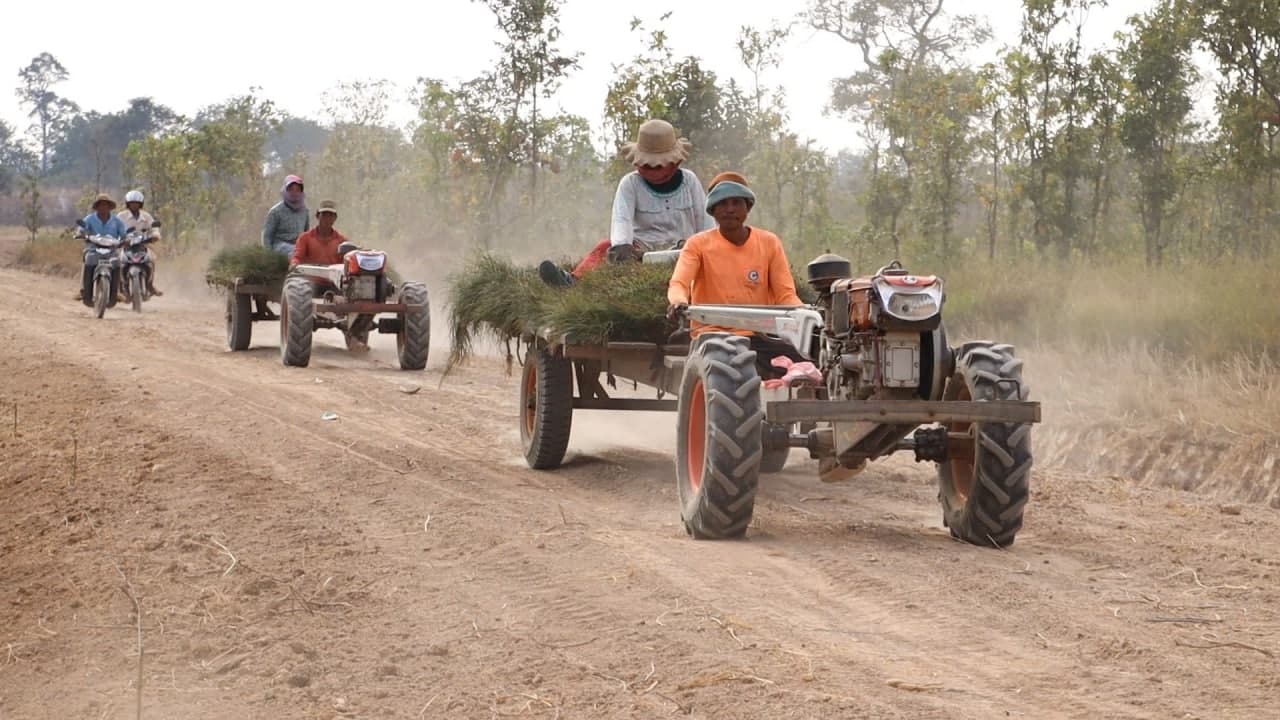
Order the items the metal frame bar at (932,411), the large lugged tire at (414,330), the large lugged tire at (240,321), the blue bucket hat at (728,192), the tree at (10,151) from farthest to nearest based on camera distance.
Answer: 1. the tree at (10,151)
2. the large lugged tire at (240,321)
3. the large lugged tire at (414,330)
4. the blue bucket hat at (728,192)
5. the metal frame bar at (932,411)

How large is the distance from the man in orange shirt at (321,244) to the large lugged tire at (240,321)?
2.48 feet

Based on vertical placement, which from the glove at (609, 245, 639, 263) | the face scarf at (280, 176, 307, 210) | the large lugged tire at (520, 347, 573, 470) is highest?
the face scarf at (280, 176, 307, 210)

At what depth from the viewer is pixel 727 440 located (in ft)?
20.6

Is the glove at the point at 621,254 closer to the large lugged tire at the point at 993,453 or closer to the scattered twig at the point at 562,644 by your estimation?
the large lugged tire at the point at 993,453

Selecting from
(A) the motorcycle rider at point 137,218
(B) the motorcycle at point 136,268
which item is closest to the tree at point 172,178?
(B) the motorcycle at point 136,268

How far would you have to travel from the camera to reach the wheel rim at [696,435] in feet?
22.7

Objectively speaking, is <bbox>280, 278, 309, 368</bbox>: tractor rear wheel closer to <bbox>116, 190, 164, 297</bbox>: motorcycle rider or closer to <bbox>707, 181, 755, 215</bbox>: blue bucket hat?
<bbox>116, 190, 164, 297</bbox>: motorcycle rider

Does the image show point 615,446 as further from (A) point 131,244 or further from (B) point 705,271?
(A) point 131,244

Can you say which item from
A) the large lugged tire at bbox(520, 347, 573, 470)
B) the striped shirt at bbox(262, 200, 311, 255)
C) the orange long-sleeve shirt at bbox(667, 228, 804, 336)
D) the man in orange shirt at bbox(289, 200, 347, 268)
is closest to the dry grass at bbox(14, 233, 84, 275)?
the striped shirt at bbox(262, 200, 311, 255)

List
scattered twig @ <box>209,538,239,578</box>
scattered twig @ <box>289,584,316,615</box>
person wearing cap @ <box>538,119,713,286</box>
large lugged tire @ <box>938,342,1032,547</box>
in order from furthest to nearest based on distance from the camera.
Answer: person wearing cap @ <box>538,119,713,286</box> → large lugged tire @ <box>938,342,1032,547</box> → scattered twig @ <box>209,538,239,578</box> → scattered twig @ <box>289,584,316,615</box>

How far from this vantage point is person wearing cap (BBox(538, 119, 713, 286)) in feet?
31.3

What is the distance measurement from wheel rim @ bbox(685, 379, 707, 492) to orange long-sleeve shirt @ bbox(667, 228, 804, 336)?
87 centimetres

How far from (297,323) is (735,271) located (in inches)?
301

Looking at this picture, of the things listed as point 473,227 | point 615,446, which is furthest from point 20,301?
point 615,446
